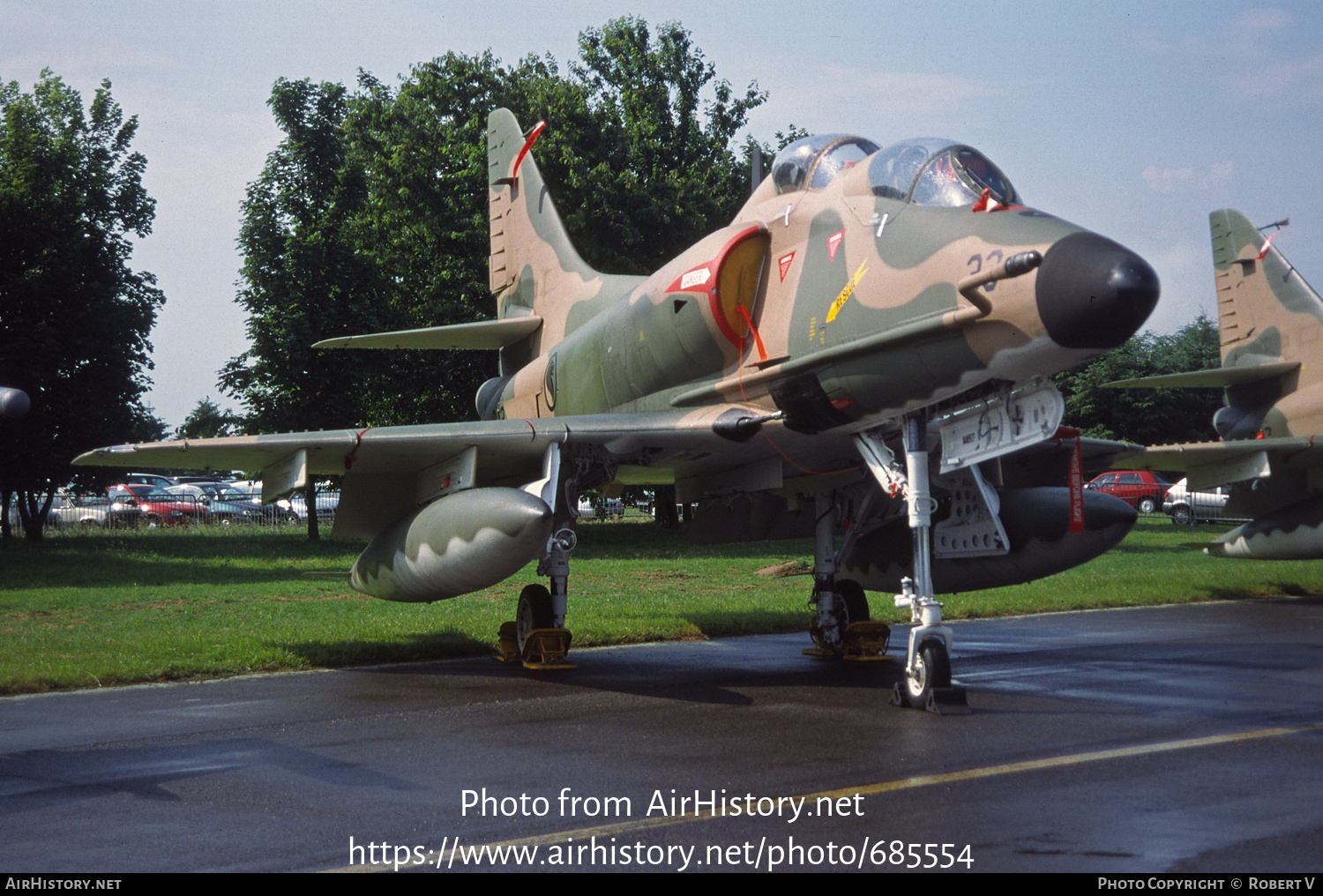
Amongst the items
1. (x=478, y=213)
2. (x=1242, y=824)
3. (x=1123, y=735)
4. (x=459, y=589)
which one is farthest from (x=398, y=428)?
(x=478, y=213)

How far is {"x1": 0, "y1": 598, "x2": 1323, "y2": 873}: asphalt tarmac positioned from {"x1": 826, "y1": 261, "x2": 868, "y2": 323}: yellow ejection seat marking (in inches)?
121

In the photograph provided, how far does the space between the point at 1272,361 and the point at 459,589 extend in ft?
52.6

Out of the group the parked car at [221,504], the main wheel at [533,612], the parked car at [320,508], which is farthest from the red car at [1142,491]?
the main wheel at [533,612]

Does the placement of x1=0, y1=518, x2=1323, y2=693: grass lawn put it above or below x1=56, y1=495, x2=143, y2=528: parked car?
below

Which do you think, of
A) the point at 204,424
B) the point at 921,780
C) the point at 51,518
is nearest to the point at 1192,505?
the point at 921,780

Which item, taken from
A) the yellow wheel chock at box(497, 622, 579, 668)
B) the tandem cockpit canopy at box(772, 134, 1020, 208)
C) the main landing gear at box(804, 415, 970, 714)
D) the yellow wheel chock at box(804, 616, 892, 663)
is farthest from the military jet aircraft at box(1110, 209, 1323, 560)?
the yellow wheel chock at box(497, 622, 579, 668)

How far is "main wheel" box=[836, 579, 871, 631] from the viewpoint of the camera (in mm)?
12328

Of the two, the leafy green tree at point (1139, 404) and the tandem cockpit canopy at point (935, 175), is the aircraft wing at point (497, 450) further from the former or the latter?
the leafy green tree at point (1139, 404)

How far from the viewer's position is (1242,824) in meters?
5.23

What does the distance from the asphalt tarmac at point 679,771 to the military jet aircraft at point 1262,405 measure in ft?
20.1

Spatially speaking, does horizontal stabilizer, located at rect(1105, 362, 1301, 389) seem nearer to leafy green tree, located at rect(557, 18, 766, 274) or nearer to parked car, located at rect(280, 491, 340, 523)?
leafy green tree, located at rect(557, 18, 766, 274)

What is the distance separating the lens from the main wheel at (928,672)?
8.56 metres

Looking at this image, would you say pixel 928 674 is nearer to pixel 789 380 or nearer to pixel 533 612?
pixel 789 380
